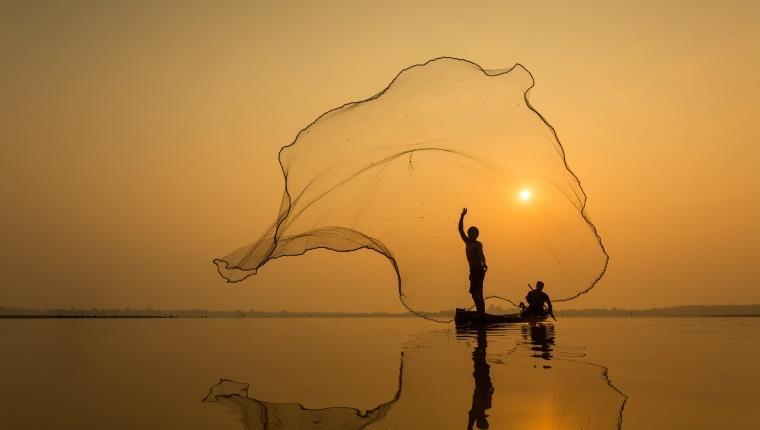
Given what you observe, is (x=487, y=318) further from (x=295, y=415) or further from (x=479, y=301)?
(x=295, y=415)

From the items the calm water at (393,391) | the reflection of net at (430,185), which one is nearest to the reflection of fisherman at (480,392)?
the calm water at (393,391)

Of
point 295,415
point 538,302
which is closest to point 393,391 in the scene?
point 295,415

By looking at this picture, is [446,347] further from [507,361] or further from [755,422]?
[755,422]

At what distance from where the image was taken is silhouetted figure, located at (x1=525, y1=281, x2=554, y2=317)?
19172 millimetres

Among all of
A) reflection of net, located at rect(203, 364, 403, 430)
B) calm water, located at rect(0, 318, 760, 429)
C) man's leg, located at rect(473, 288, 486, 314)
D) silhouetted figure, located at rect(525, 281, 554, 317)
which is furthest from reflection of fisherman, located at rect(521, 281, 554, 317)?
reflection of net, located at rect(203, 364, 403, 430)

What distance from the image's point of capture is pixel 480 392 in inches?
265

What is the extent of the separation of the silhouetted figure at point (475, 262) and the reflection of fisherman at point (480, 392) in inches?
256

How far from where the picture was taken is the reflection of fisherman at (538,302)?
755 inches

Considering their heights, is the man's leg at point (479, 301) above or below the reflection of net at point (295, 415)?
above

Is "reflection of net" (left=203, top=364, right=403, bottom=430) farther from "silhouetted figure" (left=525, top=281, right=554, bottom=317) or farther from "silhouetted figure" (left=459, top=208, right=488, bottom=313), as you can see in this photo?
"silhouetted figure" (left=525, top=281, right=554, bottom=317)

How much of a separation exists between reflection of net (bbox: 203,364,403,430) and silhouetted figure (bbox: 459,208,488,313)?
11.0 m

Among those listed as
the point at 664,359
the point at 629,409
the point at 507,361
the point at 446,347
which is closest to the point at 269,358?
the point at 446,347

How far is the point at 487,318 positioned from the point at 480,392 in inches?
506

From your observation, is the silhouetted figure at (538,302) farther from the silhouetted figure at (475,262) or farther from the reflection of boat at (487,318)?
the silhouetted figure at (475,262)
